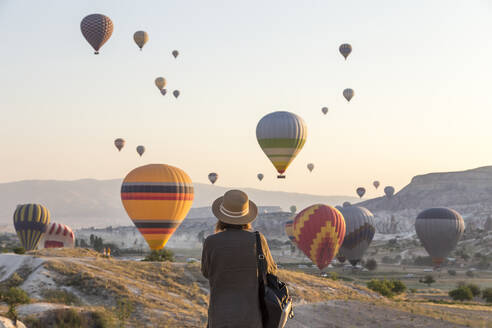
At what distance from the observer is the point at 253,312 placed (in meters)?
7.08

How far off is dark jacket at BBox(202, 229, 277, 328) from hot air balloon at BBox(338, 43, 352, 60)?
2870 inches

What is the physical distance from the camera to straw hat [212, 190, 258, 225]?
723 cm

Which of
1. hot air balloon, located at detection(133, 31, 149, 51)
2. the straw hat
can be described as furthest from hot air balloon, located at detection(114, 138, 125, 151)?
the straw hat

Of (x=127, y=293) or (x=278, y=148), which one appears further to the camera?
(x=278, y=148)

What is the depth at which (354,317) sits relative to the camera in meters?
27.5

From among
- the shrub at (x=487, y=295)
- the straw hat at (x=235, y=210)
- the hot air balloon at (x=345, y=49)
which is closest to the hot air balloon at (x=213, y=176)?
the hot air balloon at (x=345, y=49)

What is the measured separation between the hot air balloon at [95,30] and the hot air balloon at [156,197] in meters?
16.5

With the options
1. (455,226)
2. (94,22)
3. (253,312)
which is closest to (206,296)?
(253,312)

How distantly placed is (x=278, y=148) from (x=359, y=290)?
60.8 ft

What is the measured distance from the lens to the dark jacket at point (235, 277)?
706 cm

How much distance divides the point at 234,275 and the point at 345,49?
73.5 metres

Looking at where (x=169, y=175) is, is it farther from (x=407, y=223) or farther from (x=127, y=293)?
(x=407, y=223)

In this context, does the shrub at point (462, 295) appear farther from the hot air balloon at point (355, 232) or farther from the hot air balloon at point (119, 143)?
the hot air balloon at point (119, 143)

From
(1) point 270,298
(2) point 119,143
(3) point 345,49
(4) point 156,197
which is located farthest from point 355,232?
(1) point 270,298
